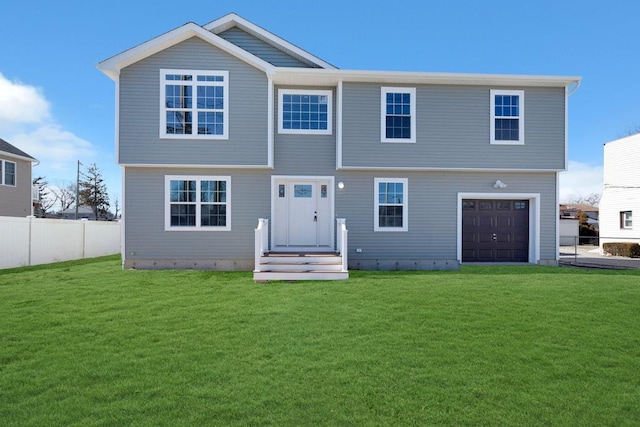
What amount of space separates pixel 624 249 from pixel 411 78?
1662 cm

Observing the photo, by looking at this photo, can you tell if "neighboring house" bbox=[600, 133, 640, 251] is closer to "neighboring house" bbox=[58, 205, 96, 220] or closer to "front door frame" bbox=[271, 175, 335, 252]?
"front door frame" bbox=[271, 175, 335, 252]

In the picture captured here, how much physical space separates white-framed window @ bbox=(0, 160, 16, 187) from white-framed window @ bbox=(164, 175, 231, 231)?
55.2 ft

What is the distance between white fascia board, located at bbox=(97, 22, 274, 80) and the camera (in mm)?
10477

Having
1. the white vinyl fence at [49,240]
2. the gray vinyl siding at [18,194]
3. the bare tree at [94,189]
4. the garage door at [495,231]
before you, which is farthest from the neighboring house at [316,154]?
the bare tree at [94,189]

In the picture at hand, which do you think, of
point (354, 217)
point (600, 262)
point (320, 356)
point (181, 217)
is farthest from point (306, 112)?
point (600, 262)

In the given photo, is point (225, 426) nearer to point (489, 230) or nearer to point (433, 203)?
point (433, 203)

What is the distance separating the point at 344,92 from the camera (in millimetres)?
11234

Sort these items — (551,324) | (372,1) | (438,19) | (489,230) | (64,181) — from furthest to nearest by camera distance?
(64,181) → (438,19) → (372,1) → (489,230) → (551,324)

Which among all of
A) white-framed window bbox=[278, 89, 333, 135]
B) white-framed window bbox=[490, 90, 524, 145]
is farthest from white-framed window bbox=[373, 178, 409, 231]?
white-framed window bbox=[490, 90, 524, 145]

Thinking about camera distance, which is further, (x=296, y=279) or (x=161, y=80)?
(x=161, y=80)

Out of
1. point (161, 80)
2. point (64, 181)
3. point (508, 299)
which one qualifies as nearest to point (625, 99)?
point (508, 299)

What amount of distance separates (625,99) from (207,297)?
3013 centimetres

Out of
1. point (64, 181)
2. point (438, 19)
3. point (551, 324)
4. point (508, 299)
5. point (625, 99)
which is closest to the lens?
point (551, 324)

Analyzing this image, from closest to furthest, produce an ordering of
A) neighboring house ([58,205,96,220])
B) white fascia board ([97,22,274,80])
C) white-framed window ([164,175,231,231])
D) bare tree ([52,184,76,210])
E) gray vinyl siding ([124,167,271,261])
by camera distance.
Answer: white fascia board ([97,22,274,80]) < gray vinyl siding ([124,167,271,261]) < white-framed window ([164,175,231,231]) < neighboring house ([58,205,96,220]) < bare tree ([52,184,76,210])
